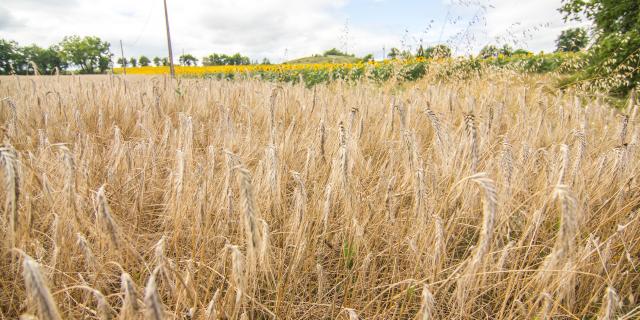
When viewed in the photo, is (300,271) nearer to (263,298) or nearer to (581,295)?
(263,298)

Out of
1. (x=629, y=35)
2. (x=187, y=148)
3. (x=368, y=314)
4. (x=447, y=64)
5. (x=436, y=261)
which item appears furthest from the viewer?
(x=447, y=64)

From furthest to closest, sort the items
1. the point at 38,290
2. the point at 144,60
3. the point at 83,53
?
the point at 144,60 < the point at 83,53 < the point at 38,290

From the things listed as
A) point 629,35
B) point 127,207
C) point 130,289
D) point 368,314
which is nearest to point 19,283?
point 127,207

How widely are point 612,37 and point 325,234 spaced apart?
501cm

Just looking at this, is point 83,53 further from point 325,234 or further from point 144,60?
point 325,234

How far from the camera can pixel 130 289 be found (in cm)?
58

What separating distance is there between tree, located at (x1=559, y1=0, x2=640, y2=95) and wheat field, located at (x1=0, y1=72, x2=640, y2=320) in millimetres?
2546

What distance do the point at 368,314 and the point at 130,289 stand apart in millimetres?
788

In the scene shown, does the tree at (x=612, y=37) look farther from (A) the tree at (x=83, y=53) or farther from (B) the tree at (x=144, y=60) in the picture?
(B) the tree at (x=144, y=60)

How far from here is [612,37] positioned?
4.15 m

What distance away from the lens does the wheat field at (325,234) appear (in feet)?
2.69

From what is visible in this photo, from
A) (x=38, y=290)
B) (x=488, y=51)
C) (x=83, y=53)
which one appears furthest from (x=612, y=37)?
(x=83, y=53)

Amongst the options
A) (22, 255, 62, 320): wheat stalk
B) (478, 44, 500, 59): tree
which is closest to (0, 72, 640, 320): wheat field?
(22, 255, 62, 320): wheat stalk

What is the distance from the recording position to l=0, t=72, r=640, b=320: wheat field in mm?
819
